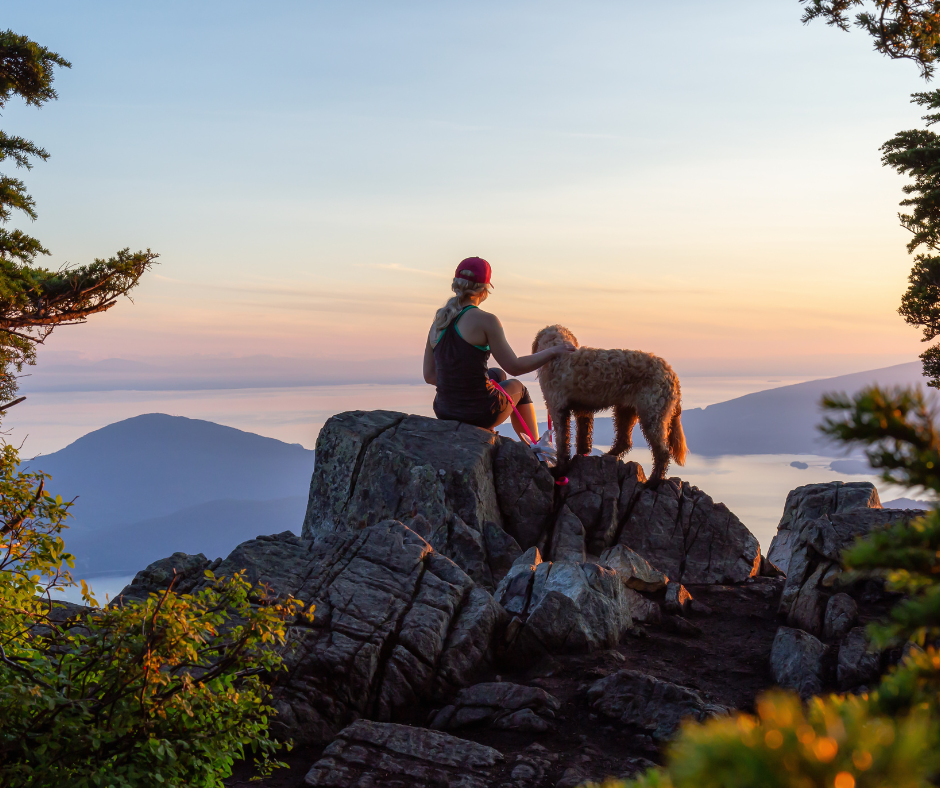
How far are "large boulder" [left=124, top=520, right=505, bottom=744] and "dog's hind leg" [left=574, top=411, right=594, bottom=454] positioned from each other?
4.70 meters

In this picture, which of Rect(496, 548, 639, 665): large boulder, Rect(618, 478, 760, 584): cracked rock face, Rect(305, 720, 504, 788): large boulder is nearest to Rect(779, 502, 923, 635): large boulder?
Rect(618, 478, 760, 584): cracked rock face

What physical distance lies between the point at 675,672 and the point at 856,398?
22.5ft

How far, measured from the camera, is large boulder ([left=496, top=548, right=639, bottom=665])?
780cm

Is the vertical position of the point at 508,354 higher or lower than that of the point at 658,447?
higher

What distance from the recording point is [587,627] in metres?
8.01

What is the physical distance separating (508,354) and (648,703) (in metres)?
5.73

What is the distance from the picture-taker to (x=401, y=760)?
231 inches

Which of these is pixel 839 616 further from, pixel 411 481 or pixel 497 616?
pixel 411 481

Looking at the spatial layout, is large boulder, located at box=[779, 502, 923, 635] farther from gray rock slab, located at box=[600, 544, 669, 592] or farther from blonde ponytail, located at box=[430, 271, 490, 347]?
blonde ponytail, located at box=[430, 271, 490, 347]

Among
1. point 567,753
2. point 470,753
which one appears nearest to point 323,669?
point 470,753

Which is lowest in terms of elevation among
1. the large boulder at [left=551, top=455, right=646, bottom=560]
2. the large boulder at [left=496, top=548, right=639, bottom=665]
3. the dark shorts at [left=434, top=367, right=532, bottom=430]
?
the large boulder at [left=496, top=548, right=639, bottom=665]

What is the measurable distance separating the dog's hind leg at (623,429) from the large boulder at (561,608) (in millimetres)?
4011

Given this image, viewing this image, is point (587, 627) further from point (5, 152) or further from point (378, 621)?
point (5, 152)

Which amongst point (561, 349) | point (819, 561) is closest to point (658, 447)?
point (561, 349)
